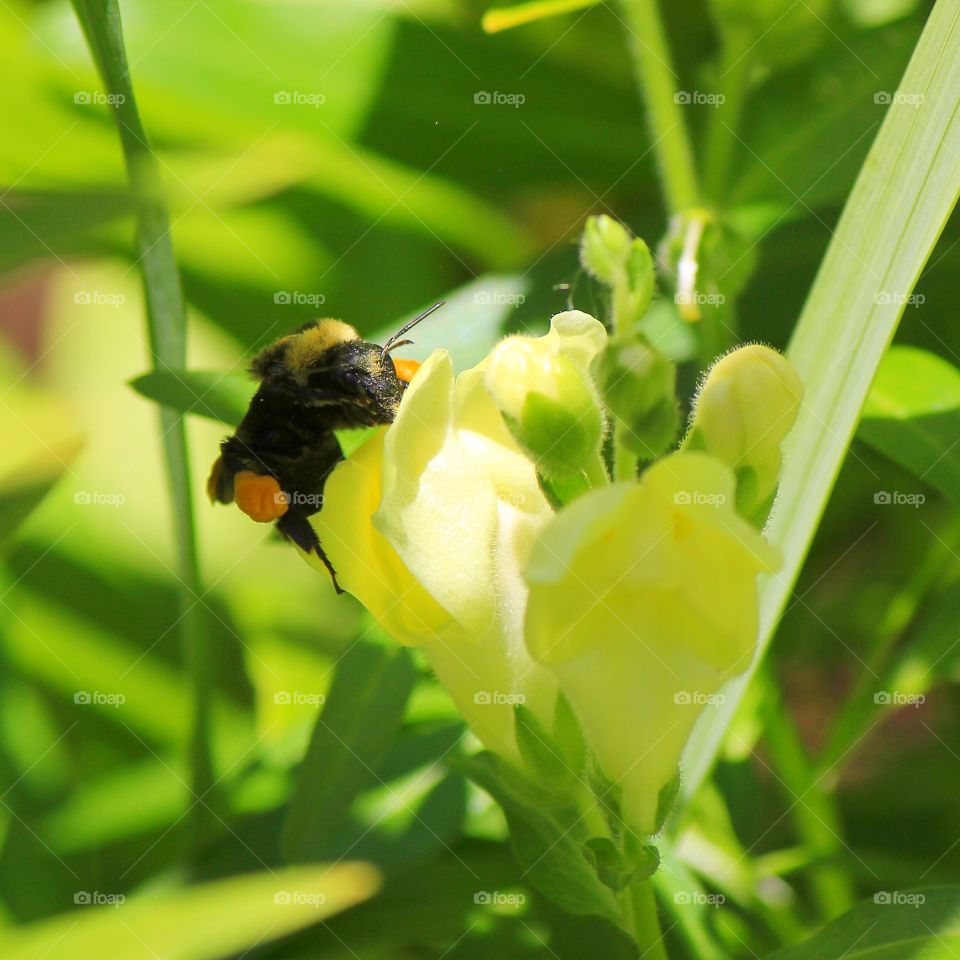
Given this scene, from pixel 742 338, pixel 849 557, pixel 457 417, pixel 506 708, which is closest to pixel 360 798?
pixel 506 708

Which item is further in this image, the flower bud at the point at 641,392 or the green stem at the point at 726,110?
the green stem at the point at 726,110

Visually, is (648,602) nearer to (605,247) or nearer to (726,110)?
(605,247)

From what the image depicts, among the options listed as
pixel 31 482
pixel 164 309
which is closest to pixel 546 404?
pixel 164 309
